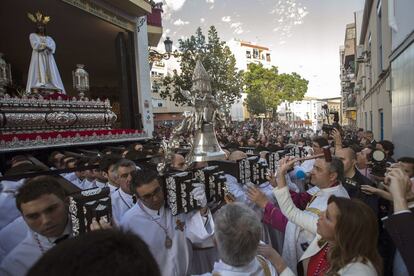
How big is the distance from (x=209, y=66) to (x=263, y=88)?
23.4 meters

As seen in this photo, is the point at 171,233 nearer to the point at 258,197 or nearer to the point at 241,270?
the point at 258,197

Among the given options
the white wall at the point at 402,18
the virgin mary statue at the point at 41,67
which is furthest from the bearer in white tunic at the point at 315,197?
the virgin mary statue at the point at 41,67

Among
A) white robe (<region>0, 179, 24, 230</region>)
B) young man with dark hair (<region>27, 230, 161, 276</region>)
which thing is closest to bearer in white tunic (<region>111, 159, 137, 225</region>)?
white robe (<region>0, 179, 24, 230</region>)

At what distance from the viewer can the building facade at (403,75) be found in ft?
23.5

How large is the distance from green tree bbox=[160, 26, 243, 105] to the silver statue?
15.8m

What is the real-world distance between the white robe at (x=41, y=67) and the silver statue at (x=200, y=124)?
23.9ft

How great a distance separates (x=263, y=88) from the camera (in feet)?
141

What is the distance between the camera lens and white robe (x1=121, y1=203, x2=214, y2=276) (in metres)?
2.57

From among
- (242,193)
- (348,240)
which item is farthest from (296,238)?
(348,240)

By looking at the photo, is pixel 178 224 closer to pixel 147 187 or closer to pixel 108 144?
pixel 147 187

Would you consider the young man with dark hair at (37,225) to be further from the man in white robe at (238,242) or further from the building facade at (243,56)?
the building facade at (243,56)

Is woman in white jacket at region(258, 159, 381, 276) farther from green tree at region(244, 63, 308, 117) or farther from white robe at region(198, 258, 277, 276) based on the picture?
green tree at region(244, 63, 308, 117)

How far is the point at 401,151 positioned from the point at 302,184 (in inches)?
201

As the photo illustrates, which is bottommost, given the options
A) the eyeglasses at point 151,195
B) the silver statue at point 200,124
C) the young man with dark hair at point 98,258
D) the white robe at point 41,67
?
the eyeglasses at point 151,195
